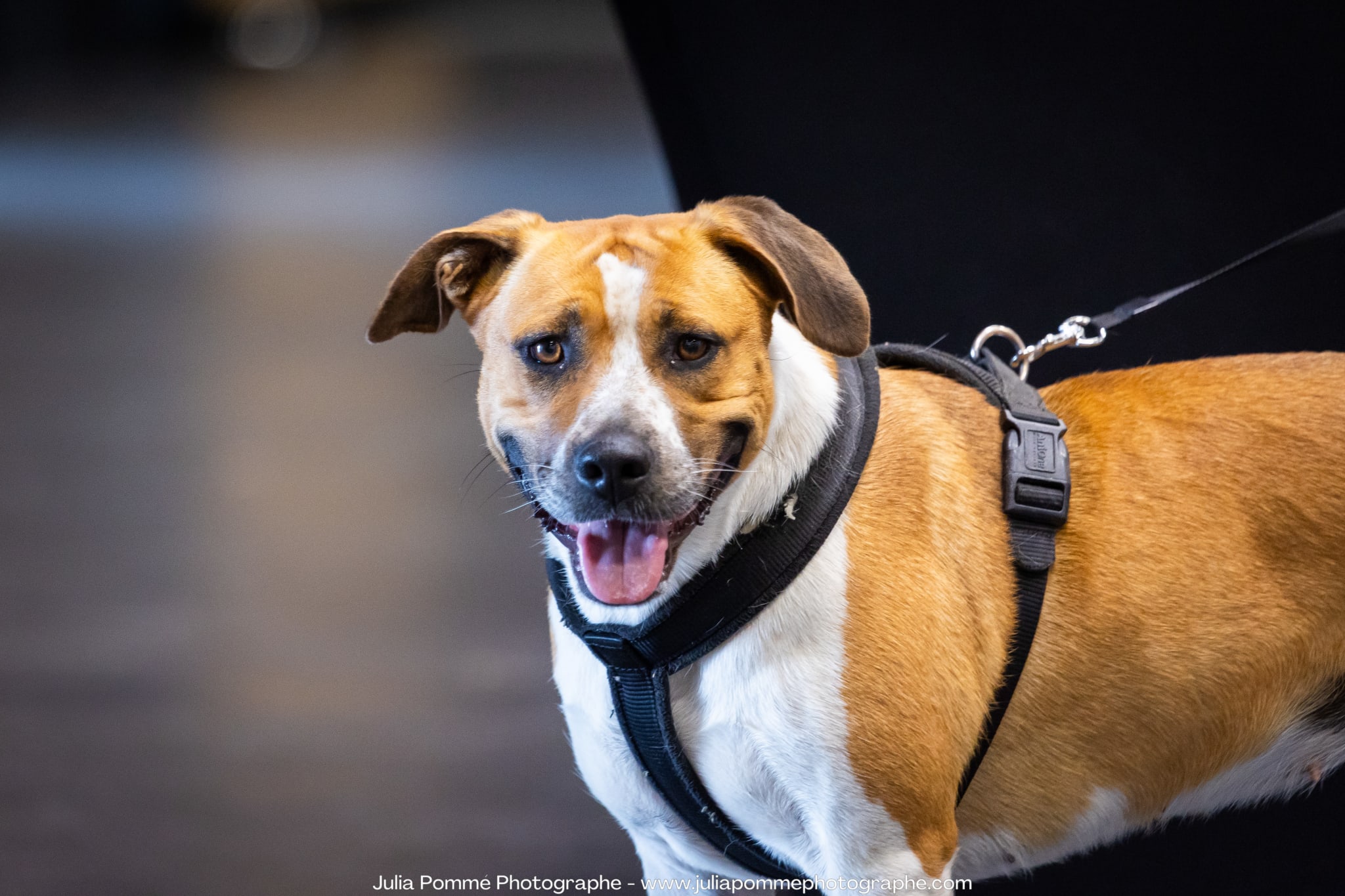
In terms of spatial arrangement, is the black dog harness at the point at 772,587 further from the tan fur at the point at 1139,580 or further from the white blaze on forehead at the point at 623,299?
the white blaze on forehead at the point at 623,299

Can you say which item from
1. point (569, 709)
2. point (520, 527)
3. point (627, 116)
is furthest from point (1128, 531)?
point (627, 116)

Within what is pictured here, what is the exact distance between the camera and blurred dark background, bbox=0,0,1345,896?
2.99 metres

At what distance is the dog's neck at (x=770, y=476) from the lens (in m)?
1.88

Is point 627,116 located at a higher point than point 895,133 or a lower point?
higher

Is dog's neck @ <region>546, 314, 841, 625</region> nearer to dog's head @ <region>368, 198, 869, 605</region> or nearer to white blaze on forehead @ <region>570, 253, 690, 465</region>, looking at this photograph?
dog's head @ <region>368, 198, 869, 605</region>

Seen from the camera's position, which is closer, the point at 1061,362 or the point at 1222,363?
the point at 1222,363

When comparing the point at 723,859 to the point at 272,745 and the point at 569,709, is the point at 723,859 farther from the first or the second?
the point at 272,745

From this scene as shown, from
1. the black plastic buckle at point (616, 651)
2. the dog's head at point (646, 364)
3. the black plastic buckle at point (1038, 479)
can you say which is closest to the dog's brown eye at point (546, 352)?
the dog's head at point (646, 364)

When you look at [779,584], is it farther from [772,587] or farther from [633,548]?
[633,548]

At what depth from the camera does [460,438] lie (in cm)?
511

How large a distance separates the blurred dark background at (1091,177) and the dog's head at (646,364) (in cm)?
125

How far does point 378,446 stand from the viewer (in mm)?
5035

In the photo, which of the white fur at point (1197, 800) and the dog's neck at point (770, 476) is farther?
the white fur at point (1197, 800)

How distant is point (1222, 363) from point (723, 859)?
1.24 meters
